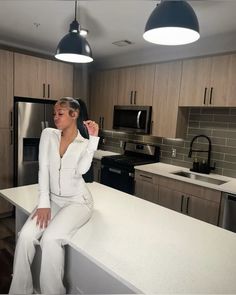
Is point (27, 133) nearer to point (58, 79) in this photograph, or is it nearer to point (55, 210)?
point (58, 79)

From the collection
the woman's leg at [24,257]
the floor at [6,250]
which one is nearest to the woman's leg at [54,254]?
the woman's leg at [24,257]

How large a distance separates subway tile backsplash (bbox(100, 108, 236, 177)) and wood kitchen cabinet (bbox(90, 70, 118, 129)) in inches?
35.2

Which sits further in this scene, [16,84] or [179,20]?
[16,84]

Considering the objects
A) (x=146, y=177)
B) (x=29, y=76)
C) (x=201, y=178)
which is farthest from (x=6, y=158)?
(x=201, y=178)

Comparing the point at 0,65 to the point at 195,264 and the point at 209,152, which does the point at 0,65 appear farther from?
the point at 195,264

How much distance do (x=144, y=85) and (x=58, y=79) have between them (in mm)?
1339

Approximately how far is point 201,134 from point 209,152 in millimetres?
271

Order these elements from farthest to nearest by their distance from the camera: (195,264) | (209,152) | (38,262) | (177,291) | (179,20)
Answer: (209,152) → (38,262) → (179,20) → (195,264) → (177,291)

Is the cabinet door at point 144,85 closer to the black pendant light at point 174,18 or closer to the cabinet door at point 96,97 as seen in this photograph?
the cabinet door at point 96,97

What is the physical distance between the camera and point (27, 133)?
3391 millimetres

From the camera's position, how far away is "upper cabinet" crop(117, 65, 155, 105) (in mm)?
3434

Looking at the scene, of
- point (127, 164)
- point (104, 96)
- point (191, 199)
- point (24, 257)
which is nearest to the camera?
point (24, 257)

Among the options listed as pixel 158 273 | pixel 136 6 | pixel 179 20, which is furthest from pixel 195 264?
pixel 136 6

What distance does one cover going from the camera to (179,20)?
4.04 ft
